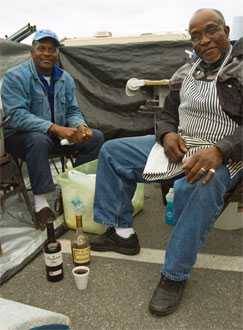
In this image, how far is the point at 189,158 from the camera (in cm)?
167

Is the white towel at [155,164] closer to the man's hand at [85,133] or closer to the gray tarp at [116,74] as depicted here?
the man's hand at [85,133]

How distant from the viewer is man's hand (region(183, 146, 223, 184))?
1571 millimetres

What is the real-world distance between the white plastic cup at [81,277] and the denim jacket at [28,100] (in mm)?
982

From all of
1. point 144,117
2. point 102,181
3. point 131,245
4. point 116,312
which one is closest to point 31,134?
point 102,181

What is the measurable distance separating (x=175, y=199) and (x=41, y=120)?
115cm

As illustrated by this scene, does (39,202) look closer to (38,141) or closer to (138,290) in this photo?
(38,141)

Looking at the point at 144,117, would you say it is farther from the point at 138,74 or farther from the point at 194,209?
the point at 194,209

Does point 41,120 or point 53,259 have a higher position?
point 41,120

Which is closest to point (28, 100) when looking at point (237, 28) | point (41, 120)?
point (41, 120)

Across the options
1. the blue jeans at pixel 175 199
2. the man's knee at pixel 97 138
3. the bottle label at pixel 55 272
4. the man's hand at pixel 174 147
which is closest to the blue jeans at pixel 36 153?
the man's knee at pixel 97 138

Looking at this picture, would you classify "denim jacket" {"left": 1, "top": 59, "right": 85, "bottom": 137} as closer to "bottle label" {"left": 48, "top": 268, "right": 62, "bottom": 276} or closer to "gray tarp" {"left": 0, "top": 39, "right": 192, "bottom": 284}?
"bottle label" {"left": 48, "top": 268, "right": 62, "bottom": 276}

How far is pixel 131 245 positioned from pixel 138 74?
8.37 feet

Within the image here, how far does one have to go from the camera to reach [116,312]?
1600 mm

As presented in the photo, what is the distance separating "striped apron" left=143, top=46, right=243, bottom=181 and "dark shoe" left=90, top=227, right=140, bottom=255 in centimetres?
37
